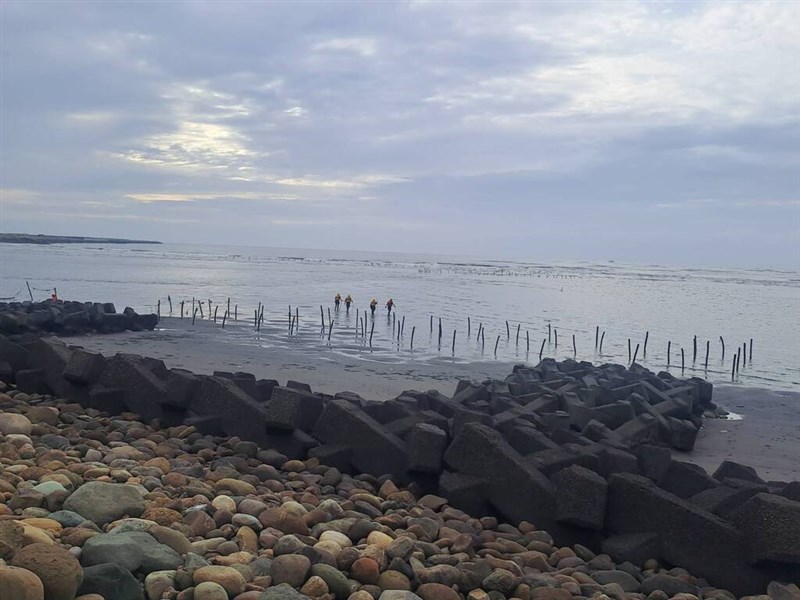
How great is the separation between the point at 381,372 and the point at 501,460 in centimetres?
1429

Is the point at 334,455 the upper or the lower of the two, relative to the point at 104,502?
lower

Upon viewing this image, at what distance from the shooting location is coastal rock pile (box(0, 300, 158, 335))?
22795mm

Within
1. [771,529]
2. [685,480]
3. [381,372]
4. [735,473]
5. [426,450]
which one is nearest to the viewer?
[771,529]

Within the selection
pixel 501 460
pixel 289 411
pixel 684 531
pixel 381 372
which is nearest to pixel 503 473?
pixel 501 460

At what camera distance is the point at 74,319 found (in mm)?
25297

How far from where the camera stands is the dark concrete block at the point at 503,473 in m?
6.38

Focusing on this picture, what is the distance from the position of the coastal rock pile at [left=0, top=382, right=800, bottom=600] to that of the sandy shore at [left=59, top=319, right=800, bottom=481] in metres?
7.61

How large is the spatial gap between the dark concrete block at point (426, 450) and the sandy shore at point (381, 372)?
7150 millimetres

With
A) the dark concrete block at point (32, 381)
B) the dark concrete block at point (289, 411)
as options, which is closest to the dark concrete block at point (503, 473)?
the dark concrete block at point (289, 411)

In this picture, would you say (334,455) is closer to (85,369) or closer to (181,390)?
(181,390)

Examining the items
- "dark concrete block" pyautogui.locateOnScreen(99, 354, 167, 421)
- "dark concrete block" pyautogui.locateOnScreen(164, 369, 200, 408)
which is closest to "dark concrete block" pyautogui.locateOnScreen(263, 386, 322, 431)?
"dark concrete block" pyautogui.locateOnScreen(164, 369, 200, 408)

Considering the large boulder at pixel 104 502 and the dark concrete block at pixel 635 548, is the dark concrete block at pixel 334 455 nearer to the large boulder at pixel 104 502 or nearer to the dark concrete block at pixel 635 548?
the large boulder at pixel 104 502

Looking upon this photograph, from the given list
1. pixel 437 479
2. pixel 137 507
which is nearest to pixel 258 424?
pixel 437 479

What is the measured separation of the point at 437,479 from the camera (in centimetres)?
713
